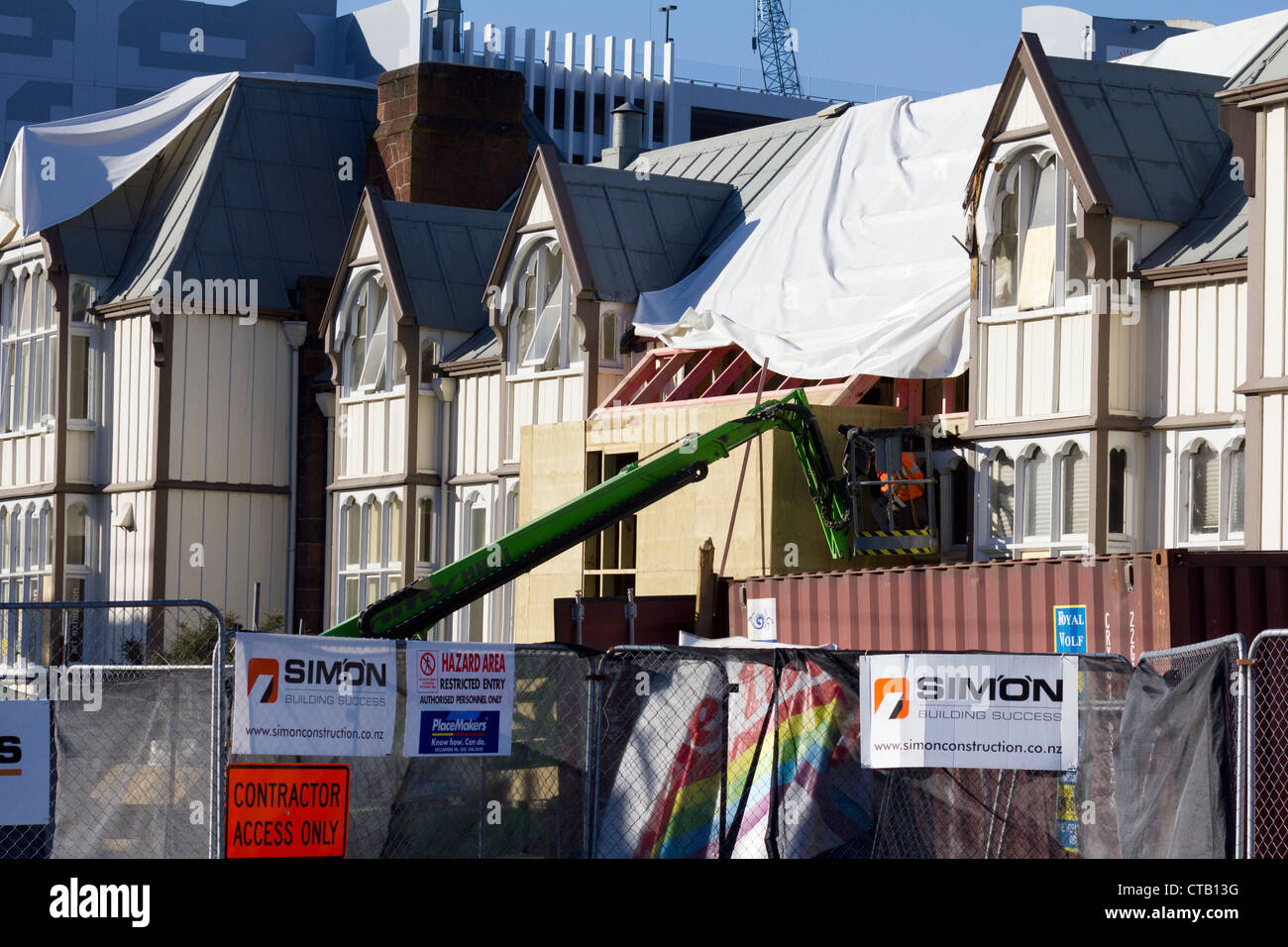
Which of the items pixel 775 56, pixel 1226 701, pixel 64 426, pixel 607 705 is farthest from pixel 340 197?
pixel 775 56

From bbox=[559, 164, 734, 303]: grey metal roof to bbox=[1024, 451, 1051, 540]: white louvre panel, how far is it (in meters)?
9.24

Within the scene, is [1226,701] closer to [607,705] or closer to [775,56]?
[607,705]

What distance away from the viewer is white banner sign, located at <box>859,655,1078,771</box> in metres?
14.3

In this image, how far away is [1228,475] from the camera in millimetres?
23953

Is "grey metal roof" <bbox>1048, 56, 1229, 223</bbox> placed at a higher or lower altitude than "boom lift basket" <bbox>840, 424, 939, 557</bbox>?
higher

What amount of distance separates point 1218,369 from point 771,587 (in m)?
5.60

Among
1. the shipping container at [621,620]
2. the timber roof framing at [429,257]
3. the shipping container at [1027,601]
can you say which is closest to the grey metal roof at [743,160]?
the timber roof framing at [429,257]

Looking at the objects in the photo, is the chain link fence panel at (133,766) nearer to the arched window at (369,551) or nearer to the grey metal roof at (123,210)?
the arched window at (369,551)

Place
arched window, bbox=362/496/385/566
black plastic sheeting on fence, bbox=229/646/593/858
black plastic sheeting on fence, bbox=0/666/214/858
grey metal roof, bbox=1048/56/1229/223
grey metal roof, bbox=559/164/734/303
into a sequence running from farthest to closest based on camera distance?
arched window, bbox=362/496/385/566 → grey metal roof, bbox=559/164/734/303 → grey metal roof, bbox=1048/56/1229/223 → black plastic sheeting on fence, bbox=229/646/593/858 → black plastic sheeting on fence, bbox=0/666/214/858

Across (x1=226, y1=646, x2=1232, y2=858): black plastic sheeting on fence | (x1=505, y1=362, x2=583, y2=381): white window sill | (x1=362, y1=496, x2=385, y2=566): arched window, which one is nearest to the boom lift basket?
(x1=505, y1=362, x2=583, y2=381): white window sill

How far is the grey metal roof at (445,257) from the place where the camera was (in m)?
36.2

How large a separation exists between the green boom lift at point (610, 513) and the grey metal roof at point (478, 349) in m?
7.95

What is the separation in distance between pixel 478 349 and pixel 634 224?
3.36 metres

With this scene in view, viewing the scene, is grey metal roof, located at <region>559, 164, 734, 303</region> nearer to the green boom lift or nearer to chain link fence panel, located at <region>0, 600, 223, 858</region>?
the green boom lift
